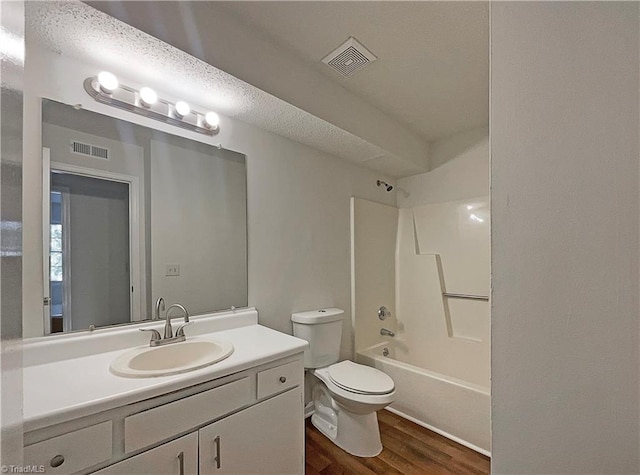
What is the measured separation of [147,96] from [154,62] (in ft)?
0.65

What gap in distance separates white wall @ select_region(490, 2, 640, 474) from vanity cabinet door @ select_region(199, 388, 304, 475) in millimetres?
994

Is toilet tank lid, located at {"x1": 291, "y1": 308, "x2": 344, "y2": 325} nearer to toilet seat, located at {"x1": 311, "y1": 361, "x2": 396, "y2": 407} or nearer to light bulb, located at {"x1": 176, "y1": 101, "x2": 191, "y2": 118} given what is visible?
toilet seat, located at {"x1": 311, "y1": 361, "x2": 396, "y2": 407}

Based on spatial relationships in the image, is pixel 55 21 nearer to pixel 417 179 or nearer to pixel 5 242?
pixel 5 242

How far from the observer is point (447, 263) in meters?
2.58

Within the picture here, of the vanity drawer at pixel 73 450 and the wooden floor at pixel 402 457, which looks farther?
the wooden floor at pixel 402 457

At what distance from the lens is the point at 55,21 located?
3.32 feet

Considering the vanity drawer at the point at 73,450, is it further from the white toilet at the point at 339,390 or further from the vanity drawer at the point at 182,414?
the white toilet at the point at 339,390

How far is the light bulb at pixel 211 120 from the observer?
1.60m

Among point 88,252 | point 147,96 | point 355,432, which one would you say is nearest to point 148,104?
point 147,96

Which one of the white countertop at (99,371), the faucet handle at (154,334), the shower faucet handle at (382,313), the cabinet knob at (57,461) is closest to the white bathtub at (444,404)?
the shower faucet handle at (382,313)

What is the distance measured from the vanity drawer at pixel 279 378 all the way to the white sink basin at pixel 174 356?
20cm

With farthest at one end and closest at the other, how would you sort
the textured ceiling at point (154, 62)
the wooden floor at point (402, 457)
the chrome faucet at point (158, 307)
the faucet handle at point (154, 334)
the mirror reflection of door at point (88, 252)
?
the wooden floor at point (402, 457) → the chrome faucet at point (158, 307) → the faucet handle at point (154, 334) → the mirror reflection of door at point (88, 252) → the textured ceiling at point (154, 62)

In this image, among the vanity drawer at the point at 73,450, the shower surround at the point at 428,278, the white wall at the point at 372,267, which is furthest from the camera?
the white wall at the point at 372,267

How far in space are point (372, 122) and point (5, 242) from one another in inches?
80.9
